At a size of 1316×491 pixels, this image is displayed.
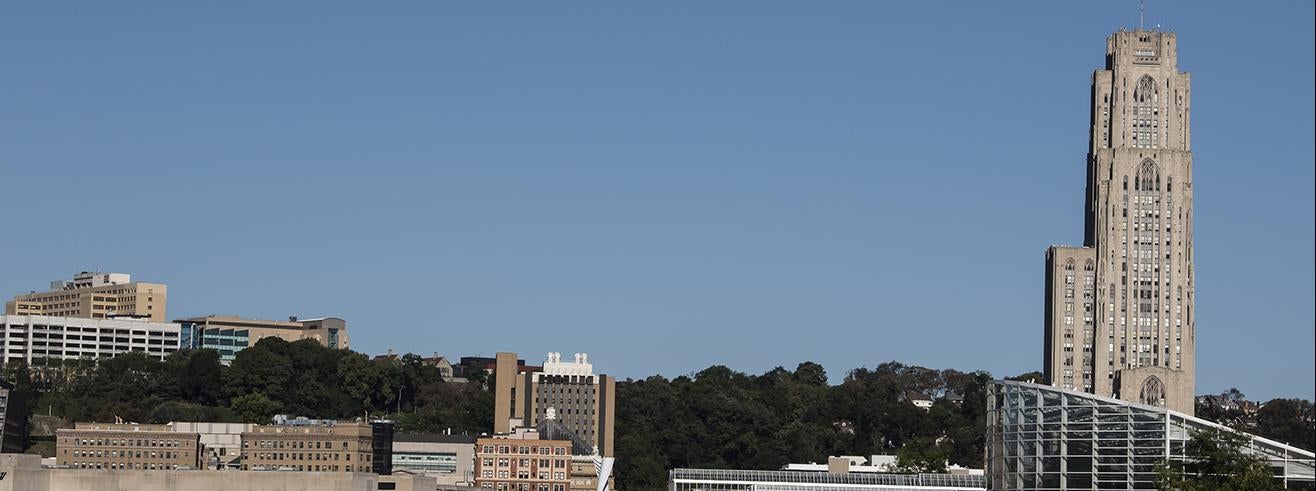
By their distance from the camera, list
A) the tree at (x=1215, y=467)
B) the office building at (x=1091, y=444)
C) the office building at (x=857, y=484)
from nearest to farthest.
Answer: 1. the tree at (x=1215, y=467)
2. the office building at (x=1091, y=444)
3. the office building at (x=857, y=484)

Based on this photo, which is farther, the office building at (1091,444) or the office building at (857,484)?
the office building at (857,484)

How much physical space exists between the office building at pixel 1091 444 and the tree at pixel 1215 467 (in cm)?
89

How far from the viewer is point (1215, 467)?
139000 mm

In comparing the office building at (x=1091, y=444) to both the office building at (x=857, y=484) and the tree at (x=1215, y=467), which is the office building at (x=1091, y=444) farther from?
the office building at (x=857, y=484)

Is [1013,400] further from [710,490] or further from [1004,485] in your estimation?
[710,490]

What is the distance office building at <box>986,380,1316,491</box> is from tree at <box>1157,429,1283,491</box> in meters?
0.89

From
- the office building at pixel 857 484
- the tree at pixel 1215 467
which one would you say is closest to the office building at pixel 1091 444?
the tree at pixel 1215 467

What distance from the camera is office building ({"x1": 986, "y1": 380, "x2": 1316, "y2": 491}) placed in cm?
14662

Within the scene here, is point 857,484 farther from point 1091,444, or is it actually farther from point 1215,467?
point 1215,467

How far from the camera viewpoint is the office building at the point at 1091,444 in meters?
147

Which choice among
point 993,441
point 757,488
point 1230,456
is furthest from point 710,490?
point 1230,456

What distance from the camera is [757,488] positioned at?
193250 millimetres

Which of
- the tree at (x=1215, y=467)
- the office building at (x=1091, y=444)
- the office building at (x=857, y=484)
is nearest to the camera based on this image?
the tree at (x=1215, y=467)

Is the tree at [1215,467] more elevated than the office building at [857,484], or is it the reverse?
the tree at [1215,467]
